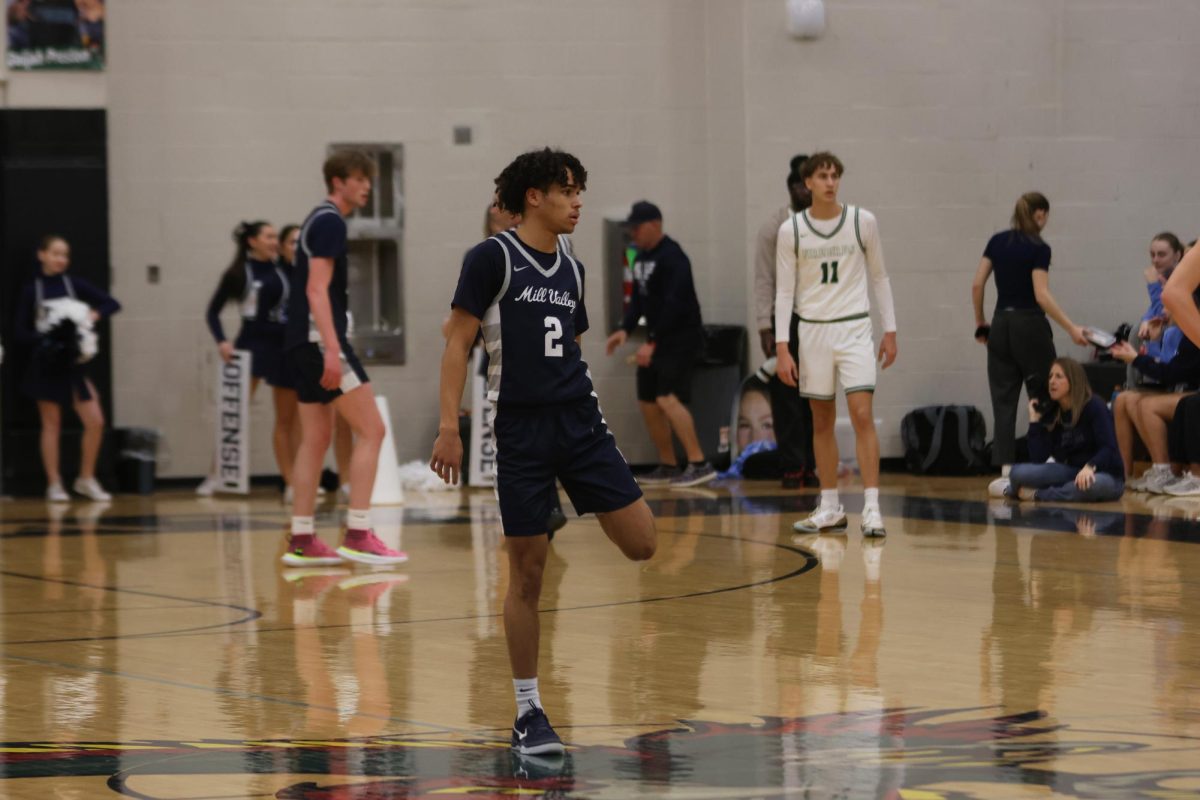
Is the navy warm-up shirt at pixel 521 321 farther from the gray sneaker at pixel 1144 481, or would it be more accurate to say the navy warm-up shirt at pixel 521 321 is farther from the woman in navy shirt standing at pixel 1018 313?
the gray sneaker at pixel 1144 481

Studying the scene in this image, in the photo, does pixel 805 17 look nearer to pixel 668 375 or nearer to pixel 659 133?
pixel 659 133

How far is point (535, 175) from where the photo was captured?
16.3ft

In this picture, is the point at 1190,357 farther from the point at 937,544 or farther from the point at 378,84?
the point at 378,84

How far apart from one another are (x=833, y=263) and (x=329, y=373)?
8.74 feet

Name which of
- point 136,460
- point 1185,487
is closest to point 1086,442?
point 1185,487

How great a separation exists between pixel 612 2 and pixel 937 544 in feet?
22.3

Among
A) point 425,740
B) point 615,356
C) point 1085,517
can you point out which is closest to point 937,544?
point 1085,517

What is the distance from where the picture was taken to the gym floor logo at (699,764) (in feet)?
13.6

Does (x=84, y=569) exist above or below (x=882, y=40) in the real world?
below

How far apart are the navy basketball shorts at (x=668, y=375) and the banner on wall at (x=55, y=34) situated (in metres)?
4.61

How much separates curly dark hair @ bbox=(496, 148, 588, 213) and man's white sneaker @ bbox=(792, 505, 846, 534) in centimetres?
477

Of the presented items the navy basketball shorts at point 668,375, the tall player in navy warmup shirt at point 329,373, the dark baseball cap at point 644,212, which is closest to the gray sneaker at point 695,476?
the navy basketball shorts at point 668,375

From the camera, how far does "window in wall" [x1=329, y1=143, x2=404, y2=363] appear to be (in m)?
14.1

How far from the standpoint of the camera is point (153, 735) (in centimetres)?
493
